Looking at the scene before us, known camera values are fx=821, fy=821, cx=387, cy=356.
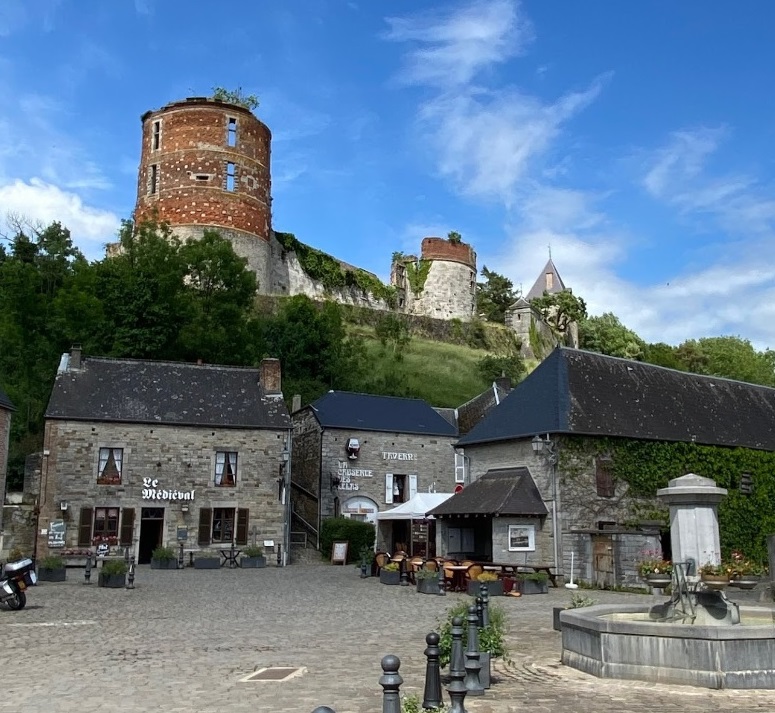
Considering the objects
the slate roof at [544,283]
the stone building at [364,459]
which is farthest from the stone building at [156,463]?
the slate roof at [544,283]

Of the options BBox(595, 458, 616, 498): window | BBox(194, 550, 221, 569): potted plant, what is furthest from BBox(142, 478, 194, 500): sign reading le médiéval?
BBox(595, 458, 616, 498): window

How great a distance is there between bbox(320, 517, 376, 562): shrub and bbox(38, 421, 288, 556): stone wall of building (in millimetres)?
1829

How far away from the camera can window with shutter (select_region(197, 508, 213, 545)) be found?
27.6m

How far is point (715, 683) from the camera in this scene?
25.2 ft

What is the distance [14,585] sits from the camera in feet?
Answer: 47.2

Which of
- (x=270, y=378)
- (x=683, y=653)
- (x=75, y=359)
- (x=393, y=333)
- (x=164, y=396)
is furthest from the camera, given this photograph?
(x=393, y=333)

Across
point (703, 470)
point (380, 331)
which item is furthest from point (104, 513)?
point (380, 331)

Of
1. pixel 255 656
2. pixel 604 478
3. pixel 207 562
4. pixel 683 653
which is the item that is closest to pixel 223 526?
pixel 207 562

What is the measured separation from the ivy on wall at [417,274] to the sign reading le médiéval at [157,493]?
37.6 m

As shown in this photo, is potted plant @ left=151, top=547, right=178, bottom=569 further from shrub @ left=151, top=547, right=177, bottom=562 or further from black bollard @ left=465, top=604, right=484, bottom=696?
black bollard @ left=465, top=604, right=484, bottom=696

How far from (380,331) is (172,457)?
26.0 meters

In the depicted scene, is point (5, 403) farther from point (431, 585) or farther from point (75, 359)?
point (431, 585)

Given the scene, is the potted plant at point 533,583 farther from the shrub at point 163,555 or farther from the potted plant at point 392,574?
the shrub at point 163,555

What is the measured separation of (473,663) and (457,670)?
18 centimetres
